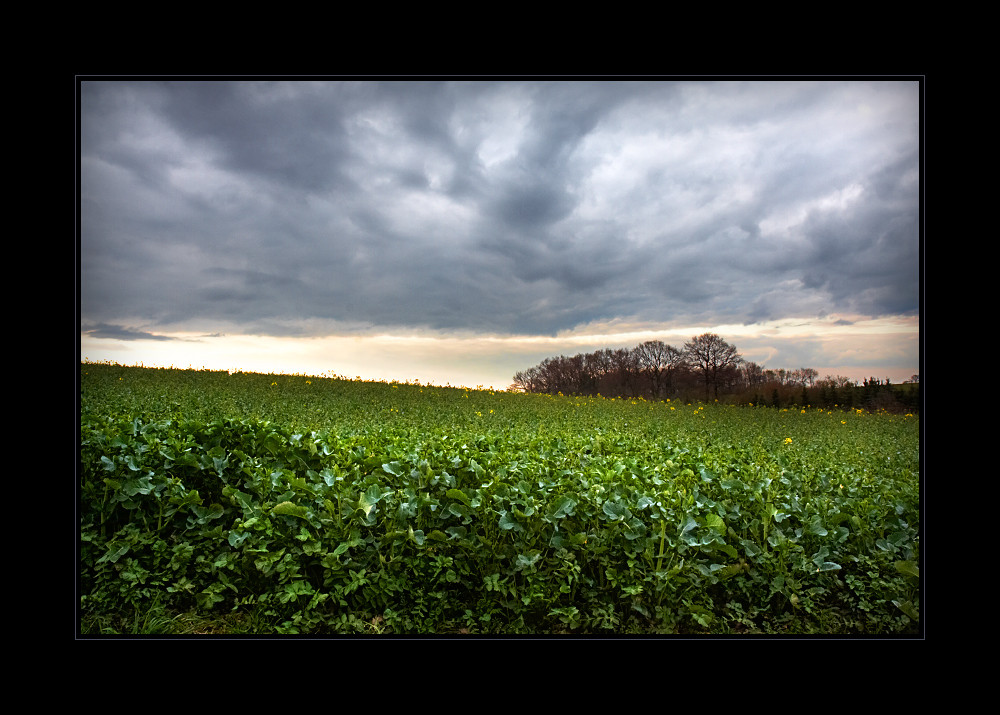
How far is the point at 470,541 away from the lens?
219 centimetres

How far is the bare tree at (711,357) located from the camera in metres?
2.87

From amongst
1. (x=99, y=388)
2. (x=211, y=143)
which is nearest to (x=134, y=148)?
(x=211, y=143)

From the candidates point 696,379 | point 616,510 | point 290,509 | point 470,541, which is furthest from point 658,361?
point 290,509

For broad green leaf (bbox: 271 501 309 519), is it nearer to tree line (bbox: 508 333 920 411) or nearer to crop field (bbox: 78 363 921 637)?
crop field (bbox: 78 363 921 637)

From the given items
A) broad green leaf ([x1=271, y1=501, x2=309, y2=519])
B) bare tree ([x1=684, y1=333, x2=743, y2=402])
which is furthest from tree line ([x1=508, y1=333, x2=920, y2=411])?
broad green leaf ([x1=271, y1=501, x2=309, y2=519])

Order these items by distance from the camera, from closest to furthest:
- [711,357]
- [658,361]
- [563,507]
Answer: [563,507] < [711,357] < [658,361]

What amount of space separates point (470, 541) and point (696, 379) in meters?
1.80

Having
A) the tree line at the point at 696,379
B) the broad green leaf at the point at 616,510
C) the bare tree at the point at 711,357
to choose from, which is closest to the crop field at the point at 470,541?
the broad green leaf at the point at 616,510

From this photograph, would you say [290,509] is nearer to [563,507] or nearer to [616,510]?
[563,507]

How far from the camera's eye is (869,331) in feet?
7.82
